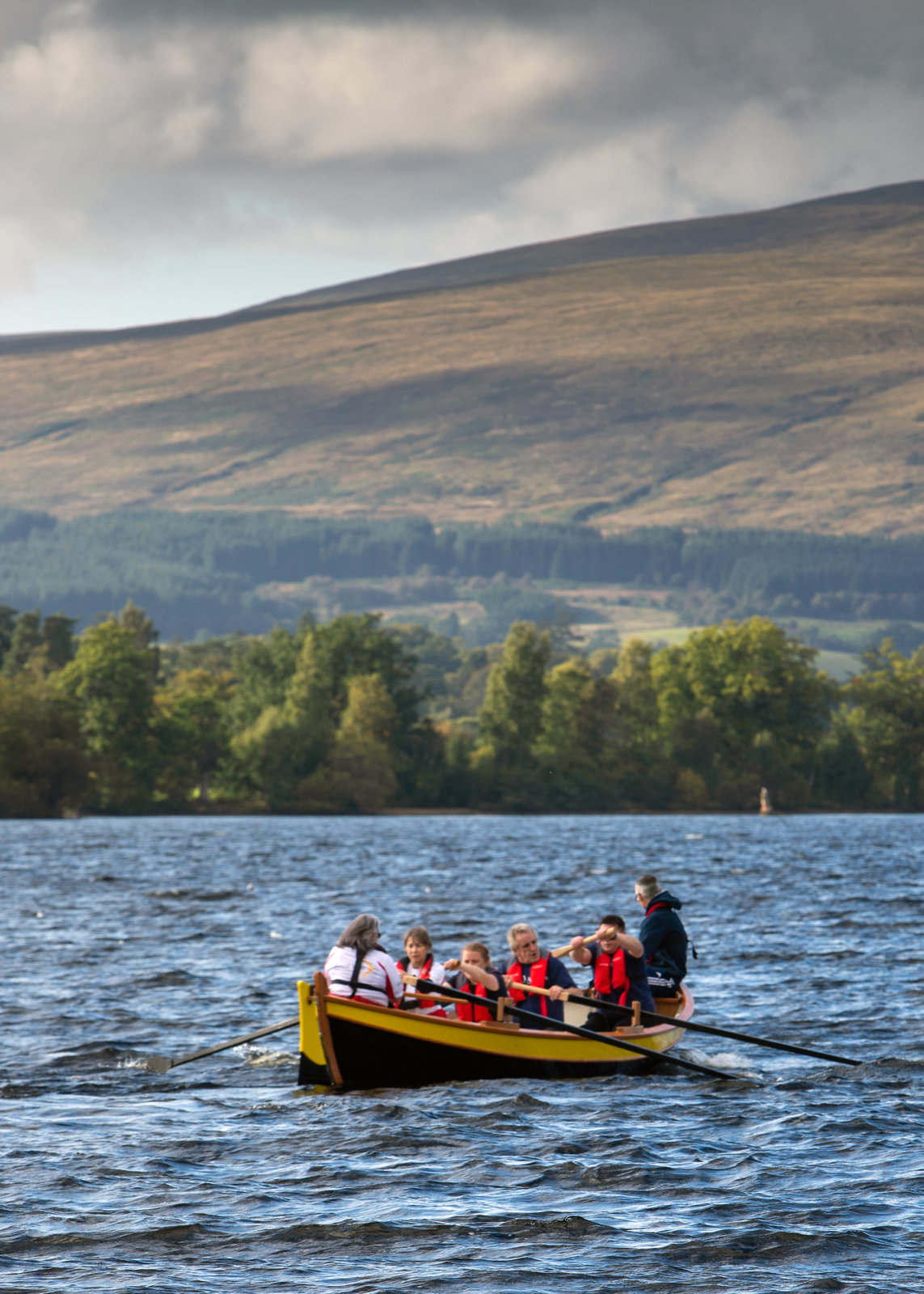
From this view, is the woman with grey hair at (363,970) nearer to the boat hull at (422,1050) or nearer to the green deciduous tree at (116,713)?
the boat hull at (422,1050)

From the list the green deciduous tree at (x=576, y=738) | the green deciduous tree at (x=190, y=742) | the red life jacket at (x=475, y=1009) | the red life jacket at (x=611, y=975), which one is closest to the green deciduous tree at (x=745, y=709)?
the green deciduous tree at (x=576, y=738)

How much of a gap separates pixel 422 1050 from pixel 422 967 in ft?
3.81

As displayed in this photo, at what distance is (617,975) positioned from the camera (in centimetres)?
2422

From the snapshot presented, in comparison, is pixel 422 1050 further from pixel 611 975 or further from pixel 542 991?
pixel 611 975

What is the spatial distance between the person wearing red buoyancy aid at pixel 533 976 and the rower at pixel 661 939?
223 cm

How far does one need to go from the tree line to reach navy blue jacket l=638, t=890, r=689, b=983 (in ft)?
362

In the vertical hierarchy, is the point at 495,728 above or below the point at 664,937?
above

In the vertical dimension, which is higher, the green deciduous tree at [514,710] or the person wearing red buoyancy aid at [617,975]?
the green deciduous tree at [514,710]

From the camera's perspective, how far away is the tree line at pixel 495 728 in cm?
13825

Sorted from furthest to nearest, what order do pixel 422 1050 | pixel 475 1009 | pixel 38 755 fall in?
pixel 38 755, pixel 475 1009, pixel 422 1050

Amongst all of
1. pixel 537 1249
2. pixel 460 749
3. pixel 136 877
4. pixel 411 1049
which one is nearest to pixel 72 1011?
pixel 411 1049

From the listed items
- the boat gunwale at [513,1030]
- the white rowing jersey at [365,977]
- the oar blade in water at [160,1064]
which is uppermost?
the white rowing jersey at [365,977]

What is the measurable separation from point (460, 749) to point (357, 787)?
16.6 meters

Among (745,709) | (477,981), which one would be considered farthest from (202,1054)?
(745,709)
